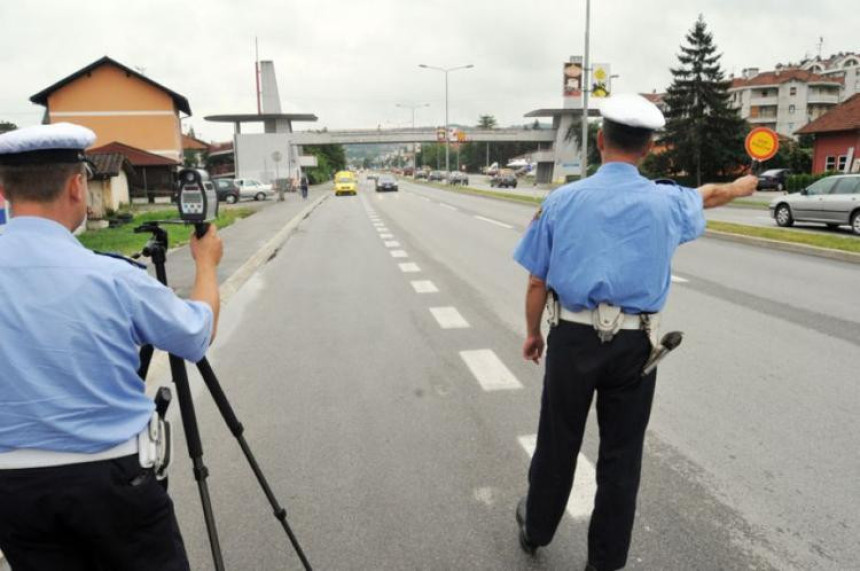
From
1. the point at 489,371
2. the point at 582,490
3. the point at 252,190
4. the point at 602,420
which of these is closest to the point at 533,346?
the point at 602,420

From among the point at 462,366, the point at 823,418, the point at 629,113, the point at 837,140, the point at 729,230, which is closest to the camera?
the point at 629,113

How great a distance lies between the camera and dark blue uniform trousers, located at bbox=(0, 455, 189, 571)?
5.41 ft

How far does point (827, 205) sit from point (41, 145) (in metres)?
20.3

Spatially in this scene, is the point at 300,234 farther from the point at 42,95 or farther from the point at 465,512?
the point at 42,95

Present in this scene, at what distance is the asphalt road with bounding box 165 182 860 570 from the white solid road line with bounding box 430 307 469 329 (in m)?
0.10

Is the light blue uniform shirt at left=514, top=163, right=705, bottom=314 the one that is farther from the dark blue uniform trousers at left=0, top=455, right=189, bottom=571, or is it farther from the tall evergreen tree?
the tall evergreen tree

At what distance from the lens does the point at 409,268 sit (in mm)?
11914

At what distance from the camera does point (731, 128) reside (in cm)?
5594

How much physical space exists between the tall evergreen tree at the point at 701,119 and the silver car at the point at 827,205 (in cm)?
3872

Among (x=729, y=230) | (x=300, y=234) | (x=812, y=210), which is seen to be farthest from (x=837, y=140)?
(x=300, y=234)

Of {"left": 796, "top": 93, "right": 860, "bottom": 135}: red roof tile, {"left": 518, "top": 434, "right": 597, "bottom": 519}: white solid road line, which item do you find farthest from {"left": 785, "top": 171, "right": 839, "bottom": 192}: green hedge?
{"left": 518, "top": 434, "right": 597, "bottom": 519}: white solid road line

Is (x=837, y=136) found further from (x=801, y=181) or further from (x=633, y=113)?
(x=633, y=113)

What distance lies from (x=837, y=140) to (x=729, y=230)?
32.9 metres

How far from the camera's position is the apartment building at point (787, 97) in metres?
101
